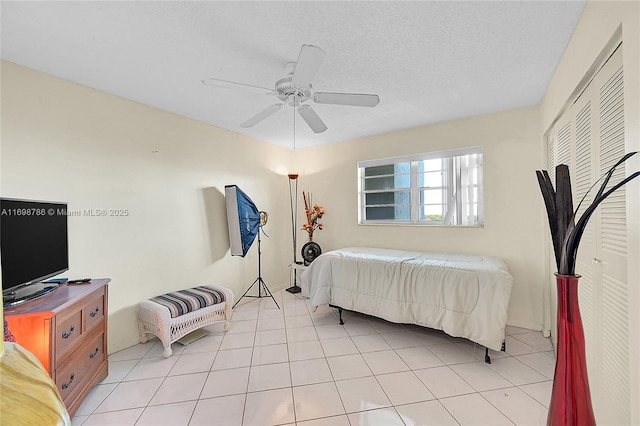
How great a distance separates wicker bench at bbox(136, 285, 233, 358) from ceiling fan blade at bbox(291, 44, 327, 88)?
217 centimetres

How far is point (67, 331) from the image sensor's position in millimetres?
1721

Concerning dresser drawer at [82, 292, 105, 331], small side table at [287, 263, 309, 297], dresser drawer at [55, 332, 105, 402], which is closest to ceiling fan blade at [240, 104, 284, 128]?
dresser drawer at [82, 292, 105, 331]

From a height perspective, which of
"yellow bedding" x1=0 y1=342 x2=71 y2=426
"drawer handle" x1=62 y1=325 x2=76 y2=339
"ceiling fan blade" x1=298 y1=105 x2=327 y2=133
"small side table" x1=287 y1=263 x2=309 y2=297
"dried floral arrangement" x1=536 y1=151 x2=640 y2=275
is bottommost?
"small side table" x1=287 y1=263 x2=309 y2=297

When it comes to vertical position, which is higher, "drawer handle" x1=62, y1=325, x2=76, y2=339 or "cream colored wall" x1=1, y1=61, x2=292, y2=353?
"cream colored wall" x1=1, y1=61, x2=292, y2=353

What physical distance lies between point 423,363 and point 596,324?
1209 mm

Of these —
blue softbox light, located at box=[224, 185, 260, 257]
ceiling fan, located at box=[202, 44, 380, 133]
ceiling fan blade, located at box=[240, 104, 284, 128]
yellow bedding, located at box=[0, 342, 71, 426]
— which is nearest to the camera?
yellow bedding, located at box=[0, 342, 71, 426]

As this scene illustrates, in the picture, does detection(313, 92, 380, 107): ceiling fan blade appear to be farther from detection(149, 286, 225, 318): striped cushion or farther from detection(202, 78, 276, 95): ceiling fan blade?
detection(149, 286, 225, 318): striped cushion

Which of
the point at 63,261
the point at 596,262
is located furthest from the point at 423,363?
the point at 63,261

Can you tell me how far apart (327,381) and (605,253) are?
186cm

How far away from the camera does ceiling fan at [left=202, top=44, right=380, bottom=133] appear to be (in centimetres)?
160

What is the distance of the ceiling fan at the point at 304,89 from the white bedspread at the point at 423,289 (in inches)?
59.9

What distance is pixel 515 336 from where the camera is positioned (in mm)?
2797

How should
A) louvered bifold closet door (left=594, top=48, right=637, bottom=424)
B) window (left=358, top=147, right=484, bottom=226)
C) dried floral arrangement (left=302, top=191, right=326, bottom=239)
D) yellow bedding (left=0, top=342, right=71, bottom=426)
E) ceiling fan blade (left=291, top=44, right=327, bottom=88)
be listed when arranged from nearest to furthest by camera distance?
yellow bedding (left=0, top=342, right=71, bottom=426) → louvered bifold closet door (left=594, top=48, right=637, bottom=424) → ceiling fan blade (left=291, top=44, right=327, bottom=88) → window (left=358, top=147, right=484, bottom=226) → dried floral arrangement (left=302, top=191, right=326, bottom=239)

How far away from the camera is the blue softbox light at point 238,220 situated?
11.5 ft
